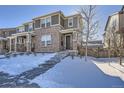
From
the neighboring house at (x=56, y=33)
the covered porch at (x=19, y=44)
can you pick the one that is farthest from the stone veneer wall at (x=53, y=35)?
the covered porch at (x=19, y=44)

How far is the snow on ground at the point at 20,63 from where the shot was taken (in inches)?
157

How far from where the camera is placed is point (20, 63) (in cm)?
420

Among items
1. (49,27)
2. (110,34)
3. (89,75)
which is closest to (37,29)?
(49,27)

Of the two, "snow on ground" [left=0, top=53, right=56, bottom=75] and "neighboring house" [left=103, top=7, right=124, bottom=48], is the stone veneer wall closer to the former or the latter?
"snow on ground" [left=0, top=53, right=56, bottom=75]

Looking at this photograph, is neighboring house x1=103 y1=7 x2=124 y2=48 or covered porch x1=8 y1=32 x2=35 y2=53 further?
covered porch x1=8 y1=32 x2=35 y2=53

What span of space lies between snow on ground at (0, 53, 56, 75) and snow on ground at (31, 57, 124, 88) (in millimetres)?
556

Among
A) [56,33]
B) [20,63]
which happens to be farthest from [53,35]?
[20,63]

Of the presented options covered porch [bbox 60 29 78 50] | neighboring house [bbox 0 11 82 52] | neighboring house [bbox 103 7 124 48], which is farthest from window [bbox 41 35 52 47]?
neighboring house [bbox 103 7 124 48]

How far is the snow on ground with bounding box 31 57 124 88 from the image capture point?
3412mm

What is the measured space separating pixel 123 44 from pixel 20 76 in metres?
3.05

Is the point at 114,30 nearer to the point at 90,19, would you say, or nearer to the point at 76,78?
the point at 90,19

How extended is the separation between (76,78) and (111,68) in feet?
3.09

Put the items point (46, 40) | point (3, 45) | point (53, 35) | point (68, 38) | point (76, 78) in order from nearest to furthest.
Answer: point (76, 78) < point (3, 45) < point (46, 40) < point (53, 35) < point (68, 38)

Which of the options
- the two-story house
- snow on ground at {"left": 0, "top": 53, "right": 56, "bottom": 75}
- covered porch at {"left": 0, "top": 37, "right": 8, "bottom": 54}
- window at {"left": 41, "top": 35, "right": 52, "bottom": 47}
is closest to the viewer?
snow on ground at {"left": 0, "top": 53, "right": 56, "bottom": 75}
